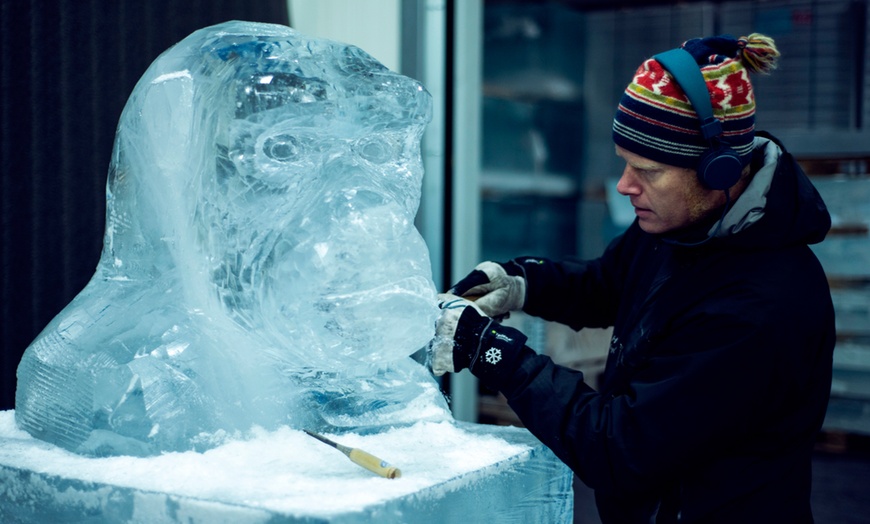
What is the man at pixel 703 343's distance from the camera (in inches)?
55.1

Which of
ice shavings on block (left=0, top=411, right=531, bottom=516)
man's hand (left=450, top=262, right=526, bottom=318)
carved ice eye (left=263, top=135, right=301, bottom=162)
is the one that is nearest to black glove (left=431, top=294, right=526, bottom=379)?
ice shavings on block (left=0, top=411, right=531, bottom=516)

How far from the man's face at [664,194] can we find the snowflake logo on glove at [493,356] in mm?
339

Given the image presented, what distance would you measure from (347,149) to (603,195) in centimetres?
415

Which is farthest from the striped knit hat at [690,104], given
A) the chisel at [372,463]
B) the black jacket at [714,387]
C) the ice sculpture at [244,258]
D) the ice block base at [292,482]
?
the chisel at [372,463]

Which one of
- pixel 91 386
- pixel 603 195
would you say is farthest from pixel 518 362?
pixel 603 195

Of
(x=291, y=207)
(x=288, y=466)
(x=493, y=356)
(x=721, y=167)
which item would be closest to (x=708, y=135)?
(x=721, y=167)

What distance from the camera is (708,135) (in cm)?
145

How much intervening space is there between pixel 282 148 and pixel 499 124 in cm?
342

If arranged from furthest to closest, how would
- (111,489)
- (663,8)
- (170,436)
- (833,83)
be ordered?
1. (663,8)
2. (833,83)
3. (170,436)
4. (111,489)

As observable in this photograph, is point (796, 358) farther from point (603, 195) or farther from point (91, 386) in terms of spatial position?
point (603, 195)

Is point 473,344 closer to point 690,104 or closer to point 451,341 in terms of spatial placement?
point 451,341

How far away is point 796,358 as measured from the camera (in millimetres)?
1433

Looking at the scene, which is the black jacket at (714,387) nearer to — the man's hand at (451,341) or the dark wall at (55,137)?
the man's hand at (451,341)

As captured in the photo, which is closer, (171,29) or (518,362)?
(518,362)
